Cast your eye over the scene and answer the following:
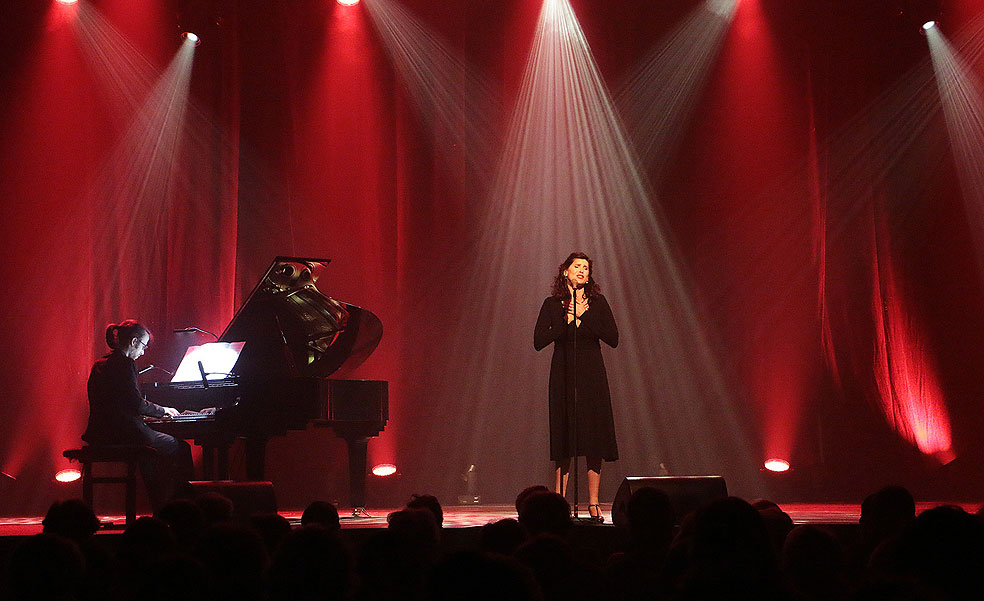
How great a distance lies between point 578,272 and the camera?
5020 millimetres

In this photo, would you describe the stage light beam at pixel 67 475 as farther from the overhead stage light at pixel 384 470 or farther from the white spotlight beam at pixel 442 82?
the white spotlight beam at pixel 442 82

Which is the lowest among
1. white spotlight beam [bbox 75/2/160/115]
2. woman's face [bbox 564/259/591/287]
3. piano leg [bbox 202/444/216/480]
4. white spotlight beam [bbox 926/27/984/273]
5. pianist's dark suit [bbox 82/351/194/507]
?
piano leg [bbox 202/444/216/480]

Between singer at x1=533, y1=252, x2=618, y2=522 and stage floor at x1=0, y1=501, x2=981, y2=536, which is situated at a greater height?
singer at x1=533, y1=252, x2=618, y2=522

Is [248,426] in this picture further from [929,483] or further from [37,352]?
[929,483]

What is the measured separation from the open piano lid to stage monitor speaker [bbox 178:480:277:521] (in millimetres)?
1131

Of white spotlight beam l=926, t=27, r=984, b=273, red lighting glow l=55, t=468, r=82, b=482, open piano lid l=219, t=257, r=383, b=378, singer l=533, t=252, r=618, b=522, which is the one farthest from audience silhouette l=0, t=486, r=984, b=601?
white spotlight beam l=926, t=27, r=984, b=273

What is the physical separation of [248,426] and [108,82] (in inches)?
143

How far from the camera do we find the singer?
198 inches

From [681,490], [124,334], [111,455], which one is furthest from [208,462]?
[681,490]

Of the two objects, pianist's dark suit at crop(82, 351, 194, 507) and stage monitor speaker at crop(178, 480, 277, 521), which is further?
pianist's dark suit at crop(82, 351, 194, 507)

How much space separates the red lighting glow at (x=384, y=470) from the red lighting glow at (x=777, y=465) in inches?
120

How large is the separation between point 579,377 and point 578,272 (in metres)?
0.57

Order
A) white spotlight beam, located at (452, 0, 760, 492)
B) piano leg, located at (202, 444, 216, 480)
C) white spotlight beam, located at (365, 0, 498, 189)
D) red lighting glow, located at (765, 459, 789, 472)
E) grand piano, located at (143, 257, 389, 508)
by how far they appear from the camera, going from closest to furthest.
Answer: grand piano, located at (143, 257, 389, 508) < piano leg, located at (202, 444, 216, 480) < red lighting glow, located at (765, 459, 789, 472) < white spotlight beam, located at (452, 0, 760, 492) < white spotlight beam, located at (365, 0, 498, 189)

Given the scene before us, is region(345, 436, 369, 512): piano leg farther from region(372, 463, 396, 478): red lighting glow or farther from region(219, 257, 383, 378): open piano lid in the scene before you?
region(372, 463, 396, 478): red lighting glow
